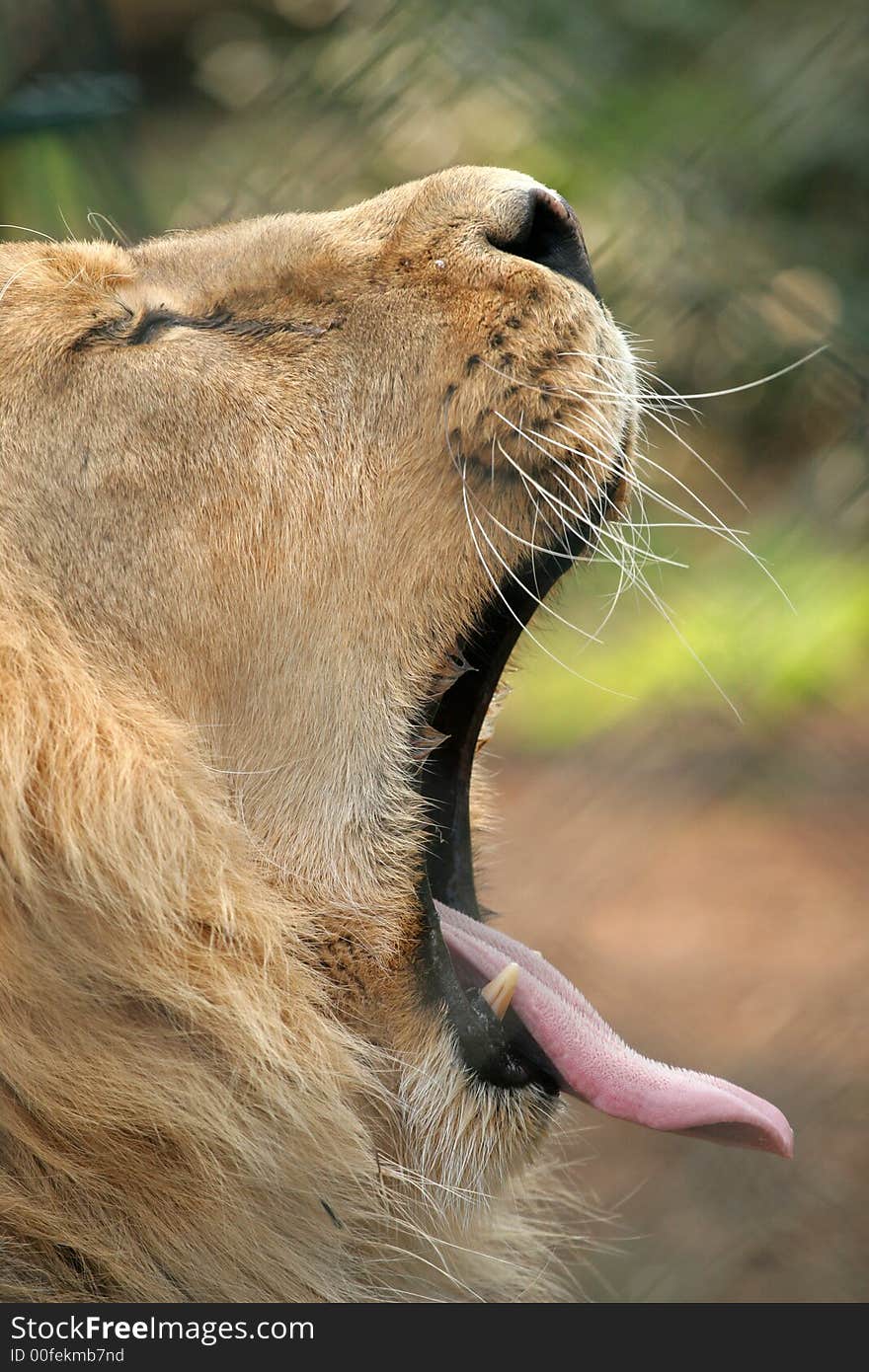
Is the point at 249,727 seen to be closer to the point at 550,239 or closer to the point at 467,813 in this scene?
the point at 467,813

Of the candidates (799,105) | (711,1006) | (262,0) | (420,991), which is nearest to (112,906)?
(420,991)

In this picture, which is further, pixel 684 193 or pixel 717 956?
pixel 684 193

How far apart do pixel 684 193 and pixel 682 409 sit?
0.85m

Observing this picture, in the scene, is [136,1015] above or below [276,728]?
below

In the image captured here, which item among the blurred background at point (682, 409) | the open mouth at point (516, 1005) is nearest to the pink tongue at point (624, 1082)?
the open mouth at point (516, 1005)

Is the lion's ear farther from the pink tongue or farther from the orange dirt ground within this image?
the orange dirt ground

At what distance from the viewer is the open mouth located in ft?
6.19

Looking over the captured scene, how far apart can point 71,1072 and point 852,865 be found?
3.06m

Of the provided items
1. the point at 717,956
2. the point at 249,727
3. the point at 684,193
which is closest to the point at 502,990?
the point at 249,727

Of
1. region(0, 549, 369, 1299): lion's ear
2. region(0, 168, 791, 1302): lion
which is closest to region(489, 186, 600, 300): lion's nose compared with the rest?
region(0, 168, 791, 1302): lion

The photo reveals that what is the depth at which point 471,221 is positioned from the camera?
6.23 ft

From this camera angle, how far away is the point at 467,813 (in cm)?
221

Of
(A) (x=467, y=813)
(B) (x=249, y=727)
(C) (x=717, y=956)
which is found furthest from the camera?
(C) (x=717, y=956)

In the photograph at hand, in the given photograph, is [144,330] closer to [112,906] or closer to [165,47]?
[112,906]
